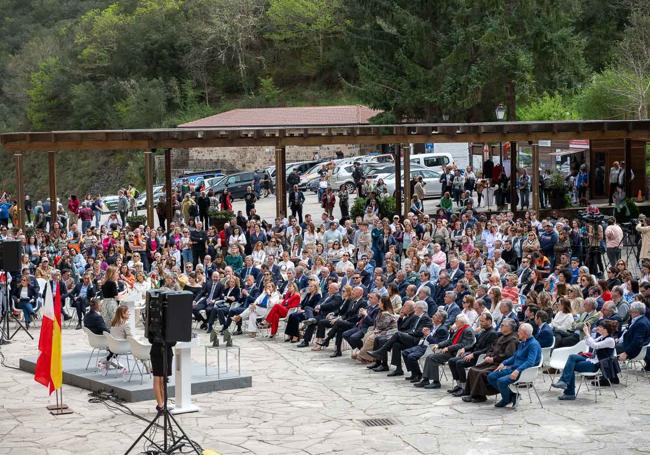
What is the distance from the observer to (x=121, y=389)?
1407 cm

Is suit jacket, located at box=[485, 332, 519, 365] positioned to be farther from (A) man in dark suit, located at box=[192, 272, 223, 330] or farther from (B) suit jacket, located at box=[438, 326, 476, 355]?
(A) man in dark suit, located at box=[192, 272, 223, 330]

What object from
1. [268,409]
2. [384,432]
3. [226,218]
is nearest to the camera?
[384,432]

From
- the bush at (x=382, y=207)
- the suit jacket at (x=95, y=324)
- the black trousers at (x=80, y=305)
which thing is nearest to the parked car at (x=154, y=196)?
the bush at (x=382, y=207)

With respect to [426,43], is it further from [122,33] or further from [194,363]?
[122,33]

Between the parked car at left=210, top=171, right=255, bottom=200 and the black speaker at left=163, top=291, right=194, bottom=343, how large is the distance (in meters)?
31.1

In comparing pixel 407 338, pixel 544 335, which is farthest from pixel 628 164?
pixel 544 335

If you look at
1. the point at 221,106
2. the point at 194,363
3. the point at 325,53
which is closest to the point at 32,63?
the point at 221,106

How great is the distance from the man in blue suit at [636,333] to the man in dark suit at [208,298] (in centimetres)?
836

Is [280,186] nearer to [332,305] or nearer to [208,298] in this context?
[208,298]

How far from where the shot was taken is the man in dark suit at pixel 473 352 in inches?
536

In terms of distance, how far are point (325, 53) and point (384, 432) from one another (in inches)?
2342

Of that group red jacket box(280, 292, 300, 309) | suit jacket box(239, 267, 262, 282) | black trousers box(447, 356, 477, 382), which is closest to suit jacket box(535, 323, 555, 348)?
black trousers box(447, 356, 477, 382)

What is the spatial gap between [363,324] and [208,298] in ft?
14.6

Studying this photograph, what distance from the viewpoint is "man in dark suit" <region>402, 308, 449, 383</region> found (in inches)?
575
